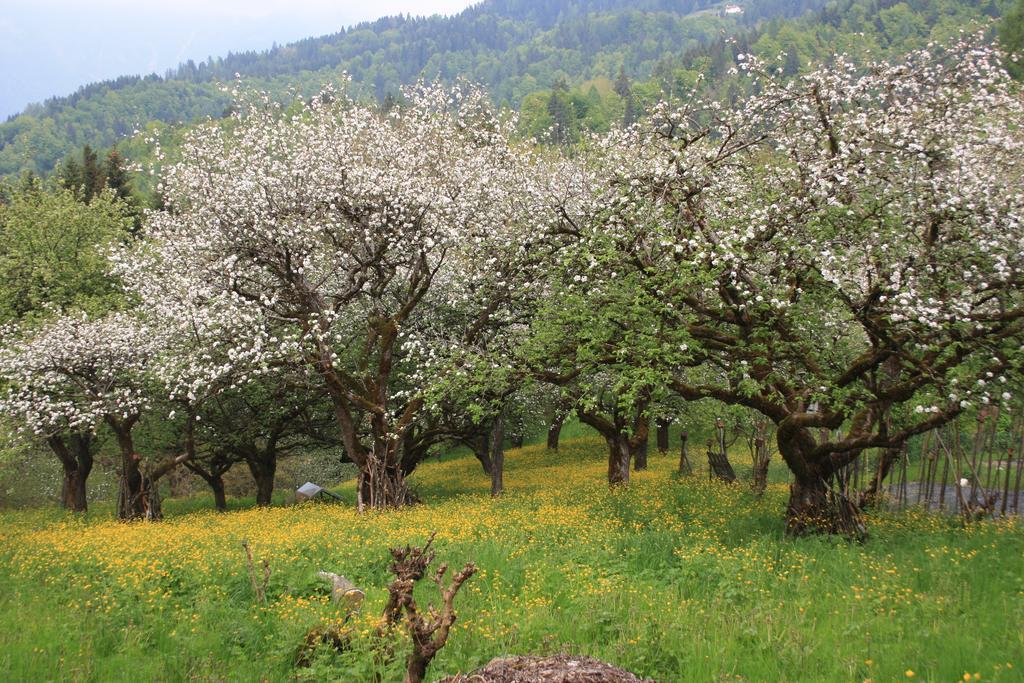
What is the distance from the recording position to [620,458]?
1050 inches

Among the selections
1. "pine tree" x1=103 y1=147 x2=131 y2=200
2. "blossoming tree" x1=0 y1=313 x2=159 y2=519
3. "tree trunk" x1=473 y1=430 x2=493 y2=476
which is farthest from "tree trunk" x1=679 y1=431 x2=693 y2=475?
"pine tree" x1=103 y1=147 x2=131 y2=200

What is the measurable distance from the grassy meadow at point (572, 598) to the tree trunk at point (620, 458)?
25.1 feet

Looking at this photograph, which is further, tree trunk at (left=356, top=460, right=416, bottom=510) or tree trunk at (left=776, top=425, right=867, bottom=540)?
tree trunk at (left=356, top=460, right=416, bottom=510)

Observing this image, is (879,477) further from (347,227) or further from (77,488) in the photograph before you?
(77,488)

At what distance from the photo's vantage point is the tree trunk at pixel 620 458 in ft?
85.0

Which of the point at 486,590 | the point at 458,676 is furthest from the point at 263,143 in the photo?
the point at 458,676

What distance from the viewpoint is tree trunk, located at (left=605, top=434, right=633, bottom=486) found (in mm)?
25922

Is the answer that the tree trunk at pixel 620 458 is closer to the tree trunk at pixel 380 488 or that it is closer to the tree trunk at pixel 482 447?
the tree trunk at pixel 482 447

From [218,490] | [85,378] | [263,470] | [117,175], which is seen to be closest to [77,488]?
[218,490]

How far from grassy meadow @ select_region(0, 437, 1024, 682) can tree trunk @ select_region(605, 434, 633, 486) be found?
764 centimetres

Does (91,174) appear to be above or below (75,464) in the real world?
above

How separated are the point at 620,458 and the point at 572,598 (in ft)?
51.4

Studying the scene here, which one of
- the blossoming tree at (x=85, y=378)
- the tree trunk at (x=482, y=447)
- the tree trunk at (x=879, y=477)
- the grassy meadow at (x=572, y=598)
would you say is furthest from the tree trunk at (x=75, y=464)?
the tree trunk at (x=879, y=477)

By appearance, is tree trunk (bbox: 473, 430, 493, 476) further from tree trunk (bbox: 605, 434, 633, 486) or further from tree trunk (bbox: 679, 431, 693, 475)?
tree trunk (bbox: 679, 431, 693, 475)
